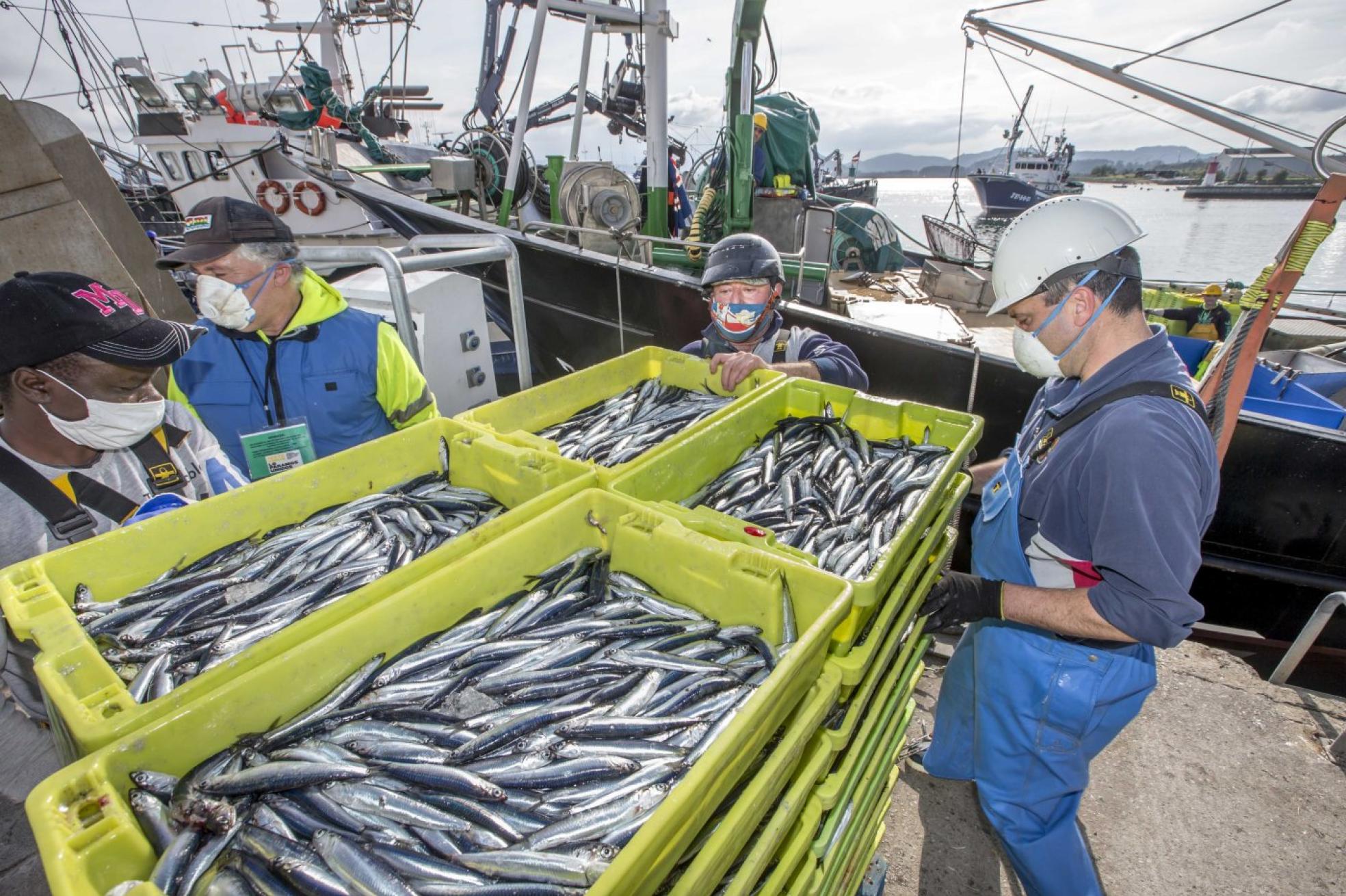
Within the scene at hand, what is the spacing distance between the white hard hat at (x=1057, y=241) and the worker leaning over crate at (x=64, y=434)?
11.4 feet

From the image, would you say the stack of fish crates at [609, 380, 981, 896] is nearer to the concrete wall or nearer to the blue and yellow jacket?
the blue and yellow jacket

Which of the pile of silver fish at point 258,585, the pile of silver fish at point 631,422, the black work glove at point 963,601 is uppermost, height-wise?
the pile of silver fish at point 631,422

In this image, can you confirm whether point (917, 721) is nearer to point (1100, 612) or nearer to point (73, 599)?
point (1100, 612)

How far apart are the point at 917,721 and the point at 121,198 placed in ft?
27.3

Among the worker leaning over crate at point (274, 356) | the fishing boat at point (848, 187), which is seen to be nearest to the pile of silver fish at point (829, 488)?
the worker leaning over crate at point (274, 356)

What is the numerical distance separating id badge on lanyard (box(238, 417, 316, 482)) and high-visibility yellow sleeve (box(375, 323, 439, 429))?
462 mm

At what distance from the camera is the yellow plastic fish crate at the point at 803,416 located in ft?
6.83

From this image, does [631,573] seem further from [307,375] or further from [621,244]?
[621,244]

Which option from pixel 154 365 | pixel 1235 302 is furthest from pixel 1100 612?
pixel 1235 302

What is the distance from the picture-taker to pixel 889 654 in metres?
2.29

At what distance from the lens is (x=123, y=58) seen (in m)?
15.3

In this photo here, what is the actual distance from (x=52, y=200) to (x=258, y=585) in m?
4.49

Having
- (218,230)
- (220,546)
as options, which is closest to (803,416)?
(220,546)

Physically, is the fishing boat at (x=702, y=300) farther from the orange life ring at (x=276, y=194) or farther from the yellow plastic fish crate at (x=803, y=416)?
the yellow plastic fish crate at (x=803, y=416)
